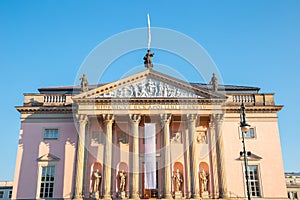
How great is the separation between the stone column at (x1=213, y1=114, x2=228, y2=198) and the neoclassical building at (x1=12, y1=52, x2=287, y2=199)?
97mm

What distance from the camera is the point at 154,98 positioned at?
33.6 meters

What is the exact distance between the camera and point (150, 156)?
32.2 m

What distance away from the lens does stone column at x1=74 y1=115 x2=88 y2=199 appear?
3139cm

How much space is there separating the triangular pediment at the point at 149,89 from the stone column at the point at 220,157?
2.39 metres

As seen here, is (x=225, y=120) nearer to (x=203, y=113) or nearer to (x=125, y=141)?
(x=203, y=113)

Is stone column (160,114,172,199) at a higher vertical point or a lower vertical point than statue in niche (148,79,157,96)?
lower

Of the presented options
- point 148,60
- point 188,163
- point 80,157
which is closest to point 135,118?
point 80,157

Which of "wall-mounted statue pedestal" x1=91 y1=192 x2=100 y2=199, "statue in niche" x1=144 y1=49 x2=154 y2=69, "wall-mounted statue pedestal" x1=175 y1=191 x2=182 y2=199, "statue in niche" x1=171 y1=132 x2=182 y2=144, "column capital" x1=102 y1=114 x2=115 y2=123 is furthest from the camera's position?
"statue in niche" x1=144 y1=49 x2=154 y2=69

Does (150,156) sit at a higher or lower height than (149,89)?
lower

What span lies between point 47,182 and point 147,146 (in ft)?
36.4

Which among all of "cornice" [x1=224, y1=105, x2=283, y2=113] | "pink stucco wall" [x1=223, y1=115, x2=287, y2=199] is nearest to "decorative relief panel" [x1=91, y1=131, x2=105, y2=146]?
"pink stucco wall" [x1=223, y1=115, x2=287, y2=199]

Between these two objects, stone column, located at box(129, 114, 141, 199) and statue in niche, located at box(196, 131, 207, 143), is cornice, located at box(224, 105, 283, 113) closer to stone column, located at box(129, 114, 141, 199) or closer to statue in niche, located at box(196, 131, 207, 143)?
statue in niche, located at box(196, 131, 207, 143)

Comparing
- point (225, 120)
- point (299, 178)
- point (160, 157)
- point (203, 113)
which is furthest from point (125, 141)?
point (299, 178)

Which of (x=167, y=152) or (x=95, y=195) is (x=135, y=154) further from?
(x=95, y=195)
